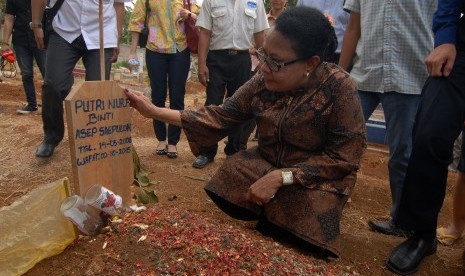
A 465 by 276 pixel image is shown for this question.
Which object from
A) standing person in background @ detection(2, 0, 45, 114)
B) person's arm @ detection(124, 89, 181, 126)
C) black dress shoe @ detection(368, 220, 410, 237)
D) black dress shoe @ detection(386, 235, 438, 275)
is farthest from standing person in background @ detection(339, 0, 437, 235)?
standing person in background @ detection(2, 0, 45, 114)

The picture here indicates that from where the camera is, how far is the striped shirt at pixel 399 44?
2.61 meters

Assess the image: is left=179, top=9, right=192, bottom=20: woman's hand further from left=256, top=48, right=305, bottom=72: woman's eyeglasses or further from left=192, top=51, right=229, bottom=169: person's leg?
left=256, top=48, right=305, bottom=72: woman's eyeglasses

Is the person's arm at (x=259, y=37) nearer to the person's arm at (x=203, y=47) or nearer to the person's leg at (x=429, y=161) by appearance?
the person's arm at (x=203, y=47)

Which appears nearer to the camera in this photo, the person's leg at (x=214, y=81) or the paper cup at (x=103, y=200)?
the paper cup at (x=103, y=200)

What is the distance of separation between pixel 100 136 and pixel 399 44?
6.35 feet

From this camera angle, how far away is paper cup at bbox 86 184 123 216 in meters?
2.00

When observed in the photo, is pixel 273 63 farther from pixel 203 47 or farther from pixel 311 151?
pixel 203 47

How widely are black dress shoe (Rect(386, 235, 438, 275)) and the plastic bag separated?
5.42ft

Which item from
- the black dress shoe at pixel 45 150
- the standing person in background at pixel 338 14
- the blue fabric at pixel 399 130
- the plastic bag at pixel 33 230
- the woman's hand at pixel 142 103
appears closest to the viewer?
the plastic bag at pixel 33 230

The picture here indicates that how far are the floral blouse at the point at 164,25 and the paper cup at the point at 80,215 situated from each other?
2271 mm

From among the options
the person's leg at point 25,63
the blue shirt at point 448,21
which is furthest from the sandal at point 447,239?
the person's leg at point 25,63

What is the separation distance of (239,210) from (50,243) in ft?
3.47

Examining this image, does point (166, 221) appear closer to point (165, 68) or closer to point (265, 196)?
point (265, 196)

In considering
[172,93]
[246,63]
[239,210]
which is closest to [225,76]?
[246,63]
